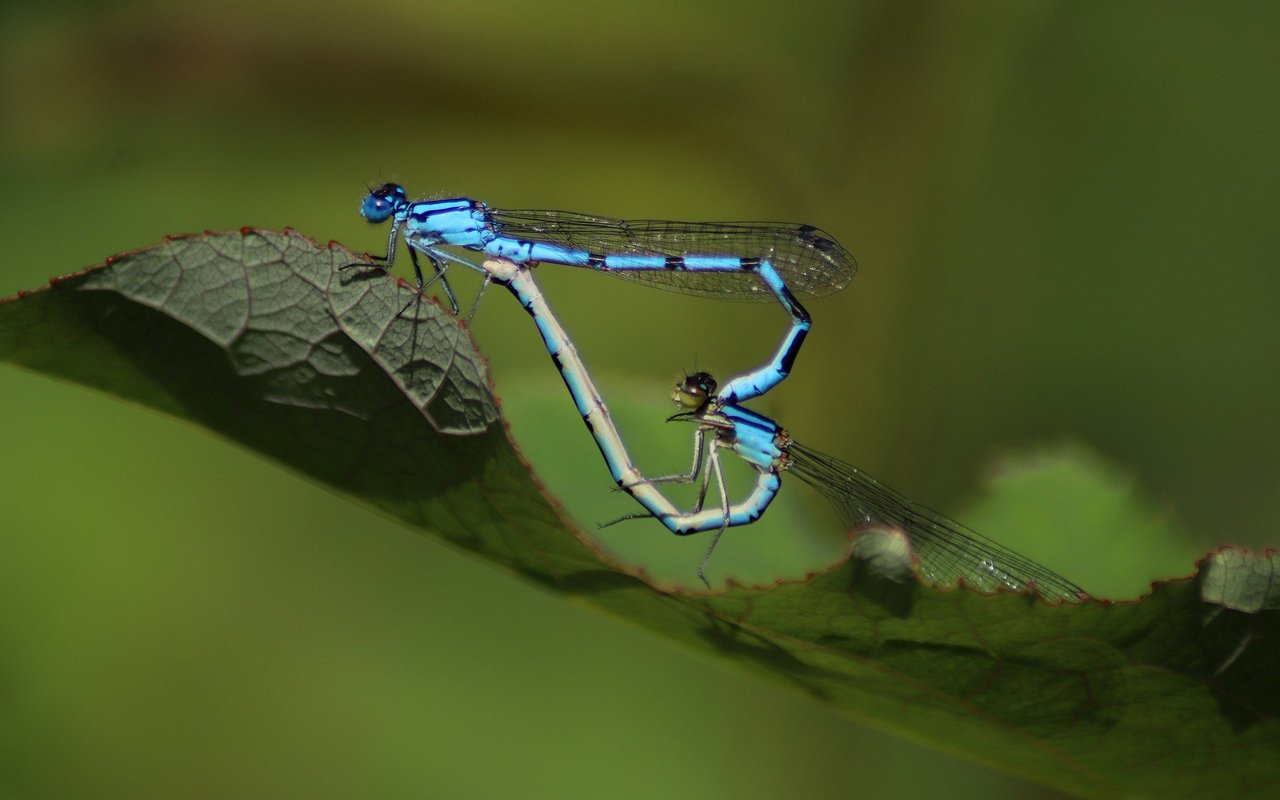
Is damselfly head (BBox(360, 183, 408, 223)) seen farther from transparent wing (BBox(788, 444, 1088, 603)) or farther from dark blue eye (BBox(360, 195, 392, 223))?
transparent wing (BBox(788, 444, 1088, 603))

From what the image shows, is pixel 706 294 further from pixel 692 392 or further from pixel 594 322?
pixel 692 392

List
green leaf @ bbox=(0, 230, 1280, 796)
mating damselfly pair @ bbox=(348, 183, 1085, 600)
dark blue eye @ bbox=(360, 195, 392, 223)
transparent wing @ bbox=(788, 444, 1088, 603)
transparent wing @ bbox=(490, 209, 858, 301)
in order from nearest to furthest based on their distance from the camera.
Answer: green leaf @ bbox=(0, 230, 1280, 796) → transparent wing @ bbox=(788, 444, 1088, 603) → mating damselfly pair @ bbox=(348, 183, 1085, 600) → dark blue eye @ bbox=(360, 195, 392, 223) → transparent wing @ bbox=(490, 209, 858, 301)

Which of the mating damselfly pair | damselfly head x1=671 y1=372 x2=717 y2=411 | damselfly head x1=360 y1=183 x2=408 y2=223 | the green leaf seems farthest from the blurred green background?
the green leaf

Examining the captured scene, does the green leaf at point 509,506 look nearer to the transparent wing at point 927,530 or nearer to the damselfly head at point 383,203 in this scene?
the transparent wing at point 927,530

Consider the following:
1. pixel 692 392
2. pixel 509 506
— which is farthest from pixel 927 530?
pixel 509 506

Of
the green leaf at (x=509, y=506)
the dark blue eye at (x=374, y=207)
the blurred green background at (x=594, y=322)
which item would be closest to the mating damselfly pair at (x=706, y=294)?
the dark blue eye at (x=374, y=207)

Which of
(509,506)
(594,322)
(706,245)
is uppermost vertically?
(706,245)

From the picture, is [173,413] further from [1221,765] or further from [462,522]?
[1221,765]

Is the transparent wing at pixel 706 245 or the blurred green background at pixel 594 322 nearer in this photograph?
the blurred green background at pixel 594 322
